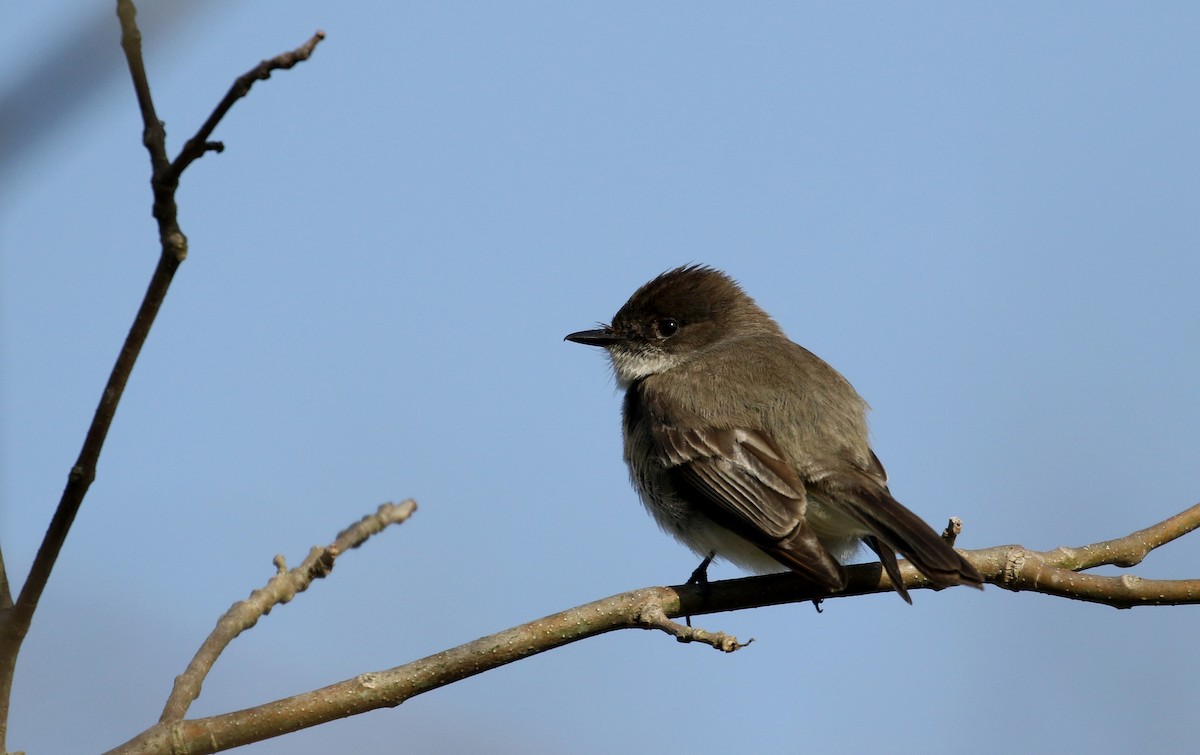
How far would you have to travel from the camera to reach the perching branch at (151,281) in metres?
2.02

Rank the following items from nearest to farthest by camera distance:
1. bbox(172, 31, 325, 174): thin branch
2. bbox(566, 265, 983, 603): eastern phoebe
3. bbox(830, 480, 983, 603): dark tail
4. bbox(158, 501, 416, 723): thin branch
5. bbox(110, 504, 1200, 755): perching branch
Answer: bbox(172, 31, 325, 174): thin branch → bbox(110, 504, 1200, 755): perching branch → bbox(158, 501, 416, 723): thin branch → bbox(830, 480, 983, 603): dark tail → bbox(566, 265, 983, 603): eastern phoebe

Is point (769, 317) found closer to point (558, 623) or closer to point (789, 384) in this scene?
point (789, 384)

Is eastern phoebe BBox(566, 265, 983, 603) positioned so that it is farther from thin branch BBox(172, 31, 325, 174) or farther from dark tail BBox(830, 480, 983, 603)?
thin branch BBox(172, 31, 325, 174)

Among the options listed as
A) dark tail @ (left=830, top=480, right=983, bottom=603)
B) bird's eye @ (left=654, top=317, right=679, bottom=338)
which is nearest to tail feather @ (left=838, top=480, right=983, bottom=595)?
dark tail @ (left=830, top=480, right=983, bottom=603)

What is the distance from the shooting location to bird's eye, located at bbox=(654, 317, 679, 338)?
6.52m

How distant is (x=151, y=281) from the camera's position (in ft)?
6.64

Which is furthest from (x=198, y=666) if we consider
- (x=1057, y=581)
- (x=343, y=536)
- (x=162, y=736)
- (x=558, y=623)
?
(x=1057, y=581)

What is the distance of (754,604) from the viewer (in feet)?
14.7

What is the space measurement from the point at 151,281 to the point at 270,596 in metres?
1.73

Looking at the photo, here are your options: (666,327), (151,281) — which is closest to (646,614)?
(151,281)

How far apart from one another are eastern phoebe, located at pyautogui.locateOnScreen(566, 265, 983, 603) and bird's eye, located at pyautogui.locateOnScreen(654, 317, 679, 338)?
0.27 metres

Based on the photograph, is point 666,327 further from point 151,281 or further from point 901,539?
point 151,281

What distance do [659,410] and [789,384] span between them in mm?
585

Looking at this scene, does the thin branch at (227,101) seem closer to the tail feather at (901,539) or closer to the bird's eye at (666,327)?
the tail feather at (901,539)
